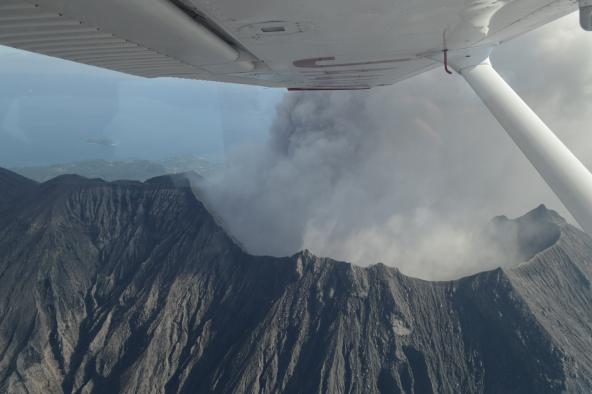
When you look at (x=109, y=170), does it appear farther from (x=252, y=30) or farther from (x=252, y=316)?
(x=252, y=30)

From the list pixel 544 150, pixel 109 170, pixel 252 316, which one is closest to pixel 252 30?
pixel 544 150

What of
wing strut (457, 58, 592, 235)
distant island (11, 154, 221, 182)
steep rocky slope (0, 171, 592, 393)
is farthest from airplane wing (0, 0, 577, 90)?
distant island (11, 154, 221, 182)

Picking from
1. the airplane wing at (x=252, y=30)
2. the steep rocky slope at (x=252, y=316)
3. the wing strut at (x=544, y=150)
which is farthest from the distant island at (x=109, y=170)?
the wing strut at (x=544, y=150)

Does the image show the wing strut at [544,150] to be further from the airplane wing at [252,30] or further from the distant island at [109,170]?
the distant island at [109,170]

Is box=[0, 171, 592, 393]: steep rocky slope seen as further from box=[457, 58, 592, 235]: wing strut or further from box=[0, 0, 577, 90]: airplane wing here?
box=[0, 0, 577, 90]: airplane wing

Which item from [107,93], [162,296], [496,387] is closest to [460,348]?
[496,387]

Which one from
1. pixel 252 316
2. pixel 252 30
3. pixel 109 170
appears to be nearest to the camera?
pixel 252 30
